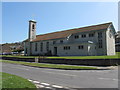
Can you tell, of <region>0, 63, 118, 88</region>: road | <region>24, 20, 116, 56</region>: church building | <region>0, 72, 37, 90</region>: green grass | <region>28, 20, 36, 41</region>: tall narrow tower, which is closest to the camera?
<region>0, 72, 37, 90</region>: green grass

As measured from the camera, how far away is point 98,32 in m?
36.8

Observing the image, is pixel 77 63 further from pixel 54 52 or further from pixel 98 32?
pixel 54 52

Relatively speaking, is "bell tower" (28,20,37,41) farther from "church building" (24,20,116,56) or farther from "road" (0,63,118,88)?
"road" (0,63,118,88)

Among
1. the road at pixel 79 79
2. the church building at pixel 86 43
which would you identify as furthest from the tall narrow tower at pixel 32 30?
the road at pixel 79 79

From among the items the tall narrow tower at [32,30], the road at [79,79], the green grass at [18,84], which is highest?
the tall narrow tower at [32,30]

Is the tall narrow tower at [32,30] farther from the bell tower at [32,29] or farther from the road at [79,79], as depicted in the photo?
the road at [79,79]

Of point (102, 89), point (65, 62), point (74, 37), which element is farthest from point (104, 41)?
point (102, 89)

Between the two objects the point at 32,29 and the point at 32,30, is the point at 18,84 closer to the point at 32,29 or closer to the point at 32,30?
the point at 32,30

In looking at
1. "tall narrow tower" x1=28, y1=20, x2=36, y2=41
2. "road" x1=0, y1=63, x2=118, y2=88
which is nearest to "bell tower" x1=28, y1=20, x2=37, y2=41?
"tall narrow tower" x1=28, y1=20, x2=36, y2=41

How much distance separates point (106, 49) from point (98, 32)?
546cm

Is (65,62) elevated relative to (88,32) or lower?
lower

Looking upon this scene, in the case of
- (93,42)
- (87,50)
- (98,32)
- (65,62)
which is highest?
(98,32)

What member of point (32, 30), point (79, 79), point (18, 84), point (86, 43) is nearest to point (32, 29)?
point (32, 30)

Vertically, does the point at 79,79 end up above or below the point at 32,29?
below
